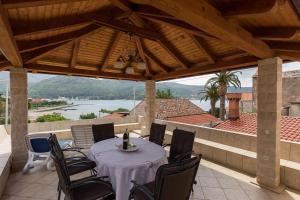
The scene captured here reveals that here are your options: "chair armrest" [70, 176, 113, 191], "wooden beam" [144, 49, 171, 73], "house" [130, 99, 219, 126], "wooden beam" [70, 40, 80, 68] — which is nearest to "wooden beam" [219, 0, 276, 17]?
"chair armrest" [70, 176, 113, 191]

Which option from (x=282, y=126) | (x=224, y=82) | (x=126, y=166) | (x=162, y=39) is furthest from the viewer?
(x=224, y=82)

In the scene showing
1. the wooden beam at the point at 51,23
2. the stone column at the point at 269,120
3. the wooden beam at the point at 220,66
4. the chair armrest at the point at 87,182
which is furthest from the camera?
the wooden beam at the point at 220,66

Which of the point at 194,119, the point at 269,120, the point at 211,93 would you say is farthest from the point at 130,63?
the point at 211,93

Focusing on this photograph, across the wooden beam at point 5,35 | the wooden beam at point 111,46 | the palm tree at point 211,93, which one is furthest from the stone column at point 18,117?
the palm tree at point 211,93

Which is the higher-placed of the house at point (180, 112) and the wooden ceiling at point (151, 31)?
the wooden ceiling at point (151, 31)

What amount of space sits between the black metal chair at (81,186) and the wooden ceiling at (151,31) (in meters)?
1.75

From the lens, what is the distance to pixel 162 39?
443 centimetres

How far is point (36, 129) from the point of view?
804cm

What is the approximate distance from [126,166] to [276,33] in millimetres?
2951

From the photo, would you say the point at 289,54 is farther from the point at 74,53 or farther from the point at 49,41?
the point at 74,53

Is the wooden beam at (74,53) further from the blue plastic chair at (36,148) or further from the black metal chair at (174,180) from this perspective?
the black metal chair at (174,180)

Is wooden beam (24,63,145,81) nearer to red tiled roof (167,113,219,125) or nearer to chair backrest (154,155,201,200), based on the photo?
chair backrest (154,155,201,200)

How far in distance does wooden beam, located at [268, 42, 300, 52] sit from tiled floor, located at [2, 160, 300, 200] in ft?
9.03

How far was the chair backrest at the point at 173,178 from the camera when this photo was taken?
1.91m
